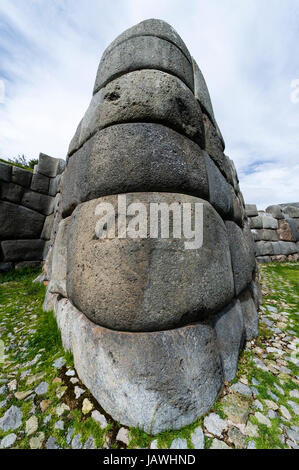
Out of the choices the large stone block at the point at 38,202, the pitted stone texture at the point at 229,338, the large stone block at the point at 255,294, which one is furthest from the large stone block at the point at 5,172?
the large stone block at the point at 255,294

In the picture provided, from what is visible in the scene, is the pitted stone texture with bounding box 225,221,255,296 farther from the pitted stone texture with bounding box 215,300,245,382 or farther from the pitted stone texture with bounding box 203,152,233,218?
the pitted stone texture with bounding box 215,300,245,382

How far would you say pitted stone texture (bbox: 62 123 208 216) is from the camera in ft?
4.23

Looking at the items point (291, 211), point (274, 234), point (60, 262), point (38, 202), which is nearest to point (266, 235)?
point (274, 234)

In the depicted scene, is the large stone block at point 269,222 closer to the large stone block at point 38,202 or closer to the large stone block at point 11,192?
the large stone block at point 38,202

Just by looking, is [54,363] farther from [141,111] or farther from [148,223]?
[141,111]

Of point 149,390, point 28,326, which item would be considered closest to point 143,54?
point 149,390

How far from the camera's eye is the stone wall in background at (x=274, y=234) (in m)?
7.16

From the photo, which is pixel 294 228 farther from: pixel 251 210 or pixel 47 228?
pixel 47 228

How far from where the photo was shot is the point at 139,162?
50.4 inches

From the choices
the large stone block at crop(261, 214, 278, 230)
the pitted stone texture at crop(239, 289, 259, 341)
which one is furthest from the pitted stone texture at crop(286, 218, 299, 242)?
the pitted stone texture at crop(239, 289, 259, 341)

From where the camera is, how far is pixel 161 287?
1.17m

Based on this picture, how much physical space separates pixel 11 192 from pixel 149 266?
564 centimetres

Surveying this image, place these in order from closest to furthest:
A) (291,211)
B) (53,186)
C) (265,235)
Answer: (53,186) → (265,235) → (291,211)

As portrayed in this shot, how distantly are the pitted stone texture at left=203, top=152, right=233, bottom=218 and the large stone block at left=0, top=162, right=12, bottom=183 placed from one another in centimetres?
557
